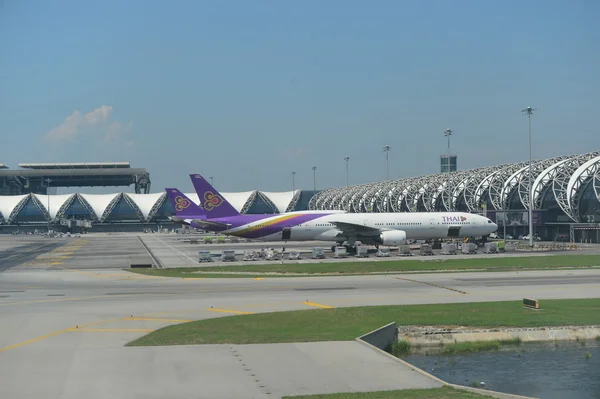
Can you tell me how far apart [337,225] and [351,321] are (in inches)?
1869

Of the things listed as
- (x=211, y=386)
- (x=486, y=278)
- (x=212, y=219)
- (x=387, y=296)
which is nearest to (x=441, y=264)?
(x=486, y=278)

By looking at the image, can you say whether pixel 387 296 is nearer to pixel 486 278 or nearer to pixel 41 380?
pixel 486 278

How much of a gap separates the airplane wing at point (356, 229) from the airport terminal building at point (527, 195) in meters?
23.3

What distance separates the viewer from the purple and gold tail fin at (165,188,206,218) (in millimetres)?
102688

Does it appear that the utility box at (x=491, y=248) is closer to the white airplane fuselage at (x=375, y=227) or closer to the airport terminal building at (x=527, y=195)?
the white airplane fuselage at (x=375, y=227)

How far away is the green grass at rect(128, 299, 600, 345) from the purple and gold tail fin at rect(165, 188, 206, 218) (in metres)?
74.0

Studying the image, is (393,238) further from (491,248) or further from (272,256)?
(272,256)

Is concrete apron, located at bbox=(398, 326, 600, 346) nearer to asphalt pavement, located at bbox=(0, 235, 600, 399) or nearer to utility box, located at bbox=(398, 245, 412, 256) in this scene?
asphalt pavement, located at bbox=(0, 235, 600, 399)

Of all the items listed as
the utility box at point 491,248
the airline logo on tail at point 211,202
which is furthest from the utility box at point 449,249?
the airline logo on tail at point 211,202

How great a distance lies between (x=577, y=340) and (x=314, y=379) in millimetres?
12726

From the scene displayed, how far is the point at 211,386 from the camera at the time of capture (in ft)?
55.7

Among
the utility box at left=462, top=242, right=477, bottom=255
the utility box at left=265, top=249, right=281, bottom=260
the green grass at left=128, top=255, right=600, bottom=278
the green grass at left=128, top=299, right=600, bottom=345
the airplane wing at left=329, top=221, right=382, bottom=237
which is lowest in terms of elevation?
the green grass at left=128, top=299, right=600, bottom=345

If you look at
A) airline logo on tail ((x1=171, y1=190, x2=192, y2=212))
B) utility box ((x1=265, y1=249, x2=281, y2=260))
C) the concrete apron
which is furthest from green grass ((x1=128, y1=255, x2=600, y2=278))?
airline logo on tail ((x1=171, y1=190, x2=192, y2=212))

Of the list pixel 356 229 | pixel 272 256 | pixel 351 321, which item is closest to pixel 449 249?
pixel 356 229
